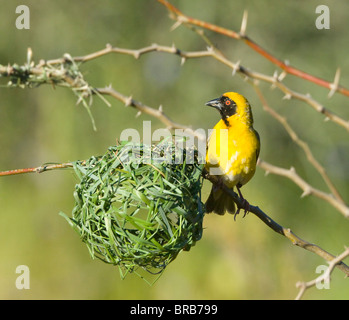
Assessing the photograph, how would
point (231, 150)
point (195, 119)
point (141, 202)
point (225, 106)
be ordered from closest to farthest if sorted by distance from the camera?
point (141, 202), point (231, 150), point (225, 106), point (195, 119)

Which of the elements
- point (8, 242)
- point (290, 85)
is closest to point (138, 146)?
point (290, 85)

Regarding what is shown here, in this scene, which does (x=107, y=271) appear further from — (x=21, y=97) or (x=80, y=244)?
(x=21, y=97)

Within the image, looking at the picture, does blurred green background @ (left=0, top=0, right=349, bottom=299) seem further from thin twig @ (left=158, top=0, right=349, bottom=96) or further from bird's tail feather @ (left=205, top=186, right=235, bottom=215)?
thin twig @ (left=158, top=0, right=349, bottom=96)

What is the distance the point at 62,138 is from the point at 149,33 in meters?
1.48

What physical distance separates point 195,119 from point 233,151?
2.93 metres

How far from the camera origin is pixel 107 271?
6660 mm

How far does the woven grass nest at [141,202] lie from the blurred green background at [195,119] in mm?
3445

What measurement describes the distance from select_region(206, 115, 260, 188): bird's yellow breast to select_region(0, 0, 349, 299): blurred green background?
8.23 ft

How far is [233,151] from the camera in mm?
3016

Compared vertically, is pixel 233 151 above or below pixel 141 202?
above

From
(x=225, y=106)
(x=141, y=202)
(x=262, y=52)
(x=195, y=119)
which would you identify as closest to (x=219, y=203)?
(x=225, y=106)

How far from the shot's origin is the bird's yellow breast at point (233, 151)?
2.95 metres

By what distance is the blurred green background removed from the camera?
19.0 ft

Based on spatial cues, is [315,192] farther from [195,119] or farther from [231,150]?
[195,119]
